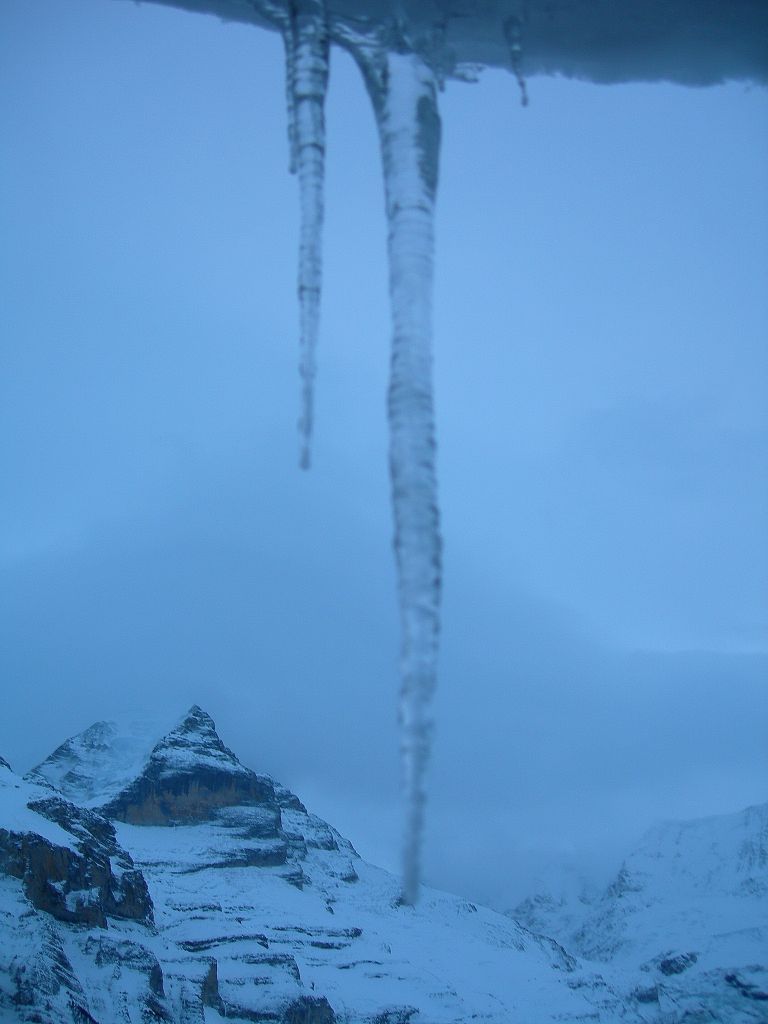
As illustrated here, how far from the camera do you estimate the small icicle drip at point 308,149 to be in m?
3.92

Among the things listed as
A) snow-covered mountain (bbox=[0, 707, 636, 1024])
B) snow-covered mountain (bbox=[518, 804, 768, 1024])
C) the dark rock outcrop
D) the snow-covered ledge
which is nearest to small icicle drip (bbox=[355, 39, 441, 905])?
the snow-covered ledge

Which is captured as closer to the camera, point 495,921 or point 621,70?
point 621,70

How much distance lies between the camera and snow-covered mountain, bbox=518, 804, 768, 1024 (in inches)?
2158

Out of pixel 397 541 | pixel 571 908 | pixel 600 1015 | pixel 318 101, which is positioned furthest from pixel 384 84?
pixel 571 908

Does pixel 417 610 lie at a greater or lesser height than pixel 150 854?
lesser

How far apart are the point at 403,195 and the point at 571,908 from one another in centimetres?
19609

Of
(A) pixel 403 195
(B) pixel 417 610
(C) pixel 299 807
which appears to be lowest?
(B) pixel 417 610

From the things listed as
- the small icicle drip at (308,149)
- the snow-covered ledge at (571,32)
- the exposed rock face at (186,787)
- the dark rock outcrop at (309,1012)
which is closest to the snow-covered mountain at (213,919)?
the dark rock outcrop at (309,1012)

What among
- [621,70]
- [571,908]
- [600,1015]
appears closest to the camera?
[621,70]

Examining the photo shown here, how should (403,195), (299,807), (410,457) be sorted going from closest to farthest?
(410,457) < (403,195) < (299,807)

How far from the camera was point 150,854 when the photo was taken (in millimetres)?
69812

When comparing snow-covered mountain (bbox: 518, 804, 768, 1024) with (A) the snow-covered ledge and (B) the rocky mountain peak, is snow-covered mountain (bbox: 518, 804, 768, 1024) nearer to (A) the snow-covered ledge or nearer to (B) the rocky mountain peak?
(B) the rocky mountain peak

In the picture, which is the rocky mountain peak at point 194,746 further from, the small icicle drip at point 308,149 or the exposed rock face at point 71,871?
the small icicle drip at point 308,149

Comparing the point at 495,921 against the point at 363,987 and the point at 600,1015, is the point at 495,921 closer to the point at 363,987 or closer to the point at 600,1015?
the point at 600,1015
